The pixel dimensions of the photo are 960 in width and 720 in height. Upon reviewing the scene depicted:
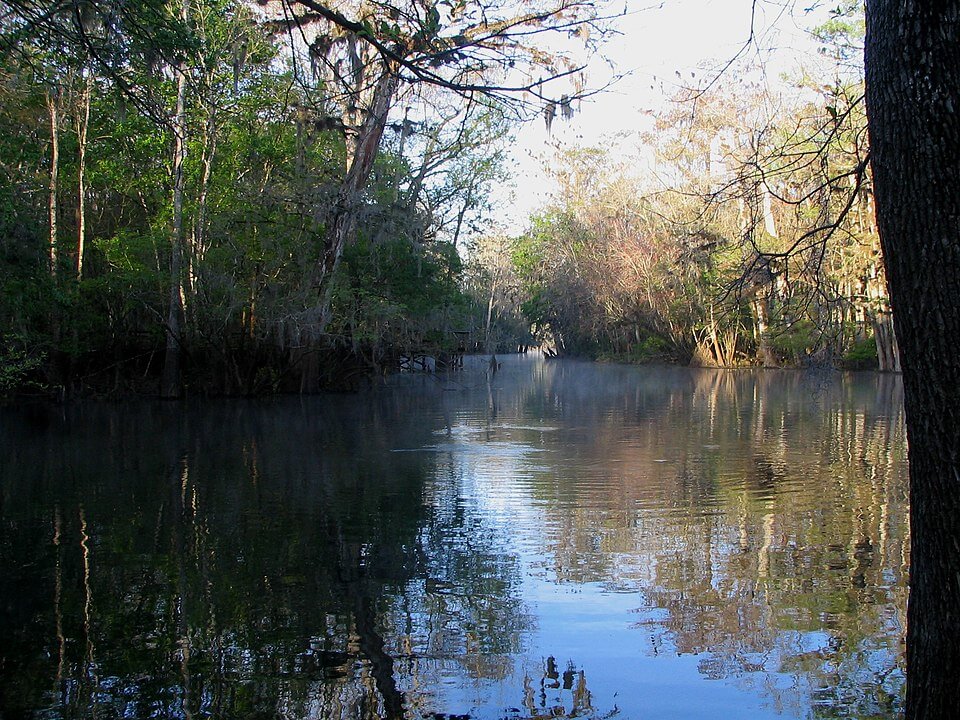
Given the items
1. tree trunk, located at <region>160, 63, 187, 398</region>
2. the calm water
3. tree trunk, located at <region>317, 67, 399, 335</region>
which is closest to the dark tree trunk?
the calm water

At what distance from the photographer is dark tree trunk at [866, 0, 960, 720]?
9.45 ft

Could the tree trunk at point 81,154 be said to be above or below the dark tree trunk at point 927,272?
above

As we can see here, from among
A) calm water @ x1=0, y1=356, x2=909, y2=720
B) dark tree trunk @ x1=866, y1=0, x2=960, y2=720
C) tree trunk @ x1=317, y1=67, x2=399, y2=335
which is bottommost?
calm water @ x1=0, y1=356, x2=909, y2=720

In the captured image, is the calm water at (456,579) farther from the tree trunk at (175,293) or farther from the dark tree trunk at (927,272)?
the tree trunk at (175,293)

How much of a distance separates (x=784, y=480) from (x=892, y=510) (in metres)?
1.99

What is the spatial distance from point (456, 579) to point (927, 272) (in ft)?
14.7

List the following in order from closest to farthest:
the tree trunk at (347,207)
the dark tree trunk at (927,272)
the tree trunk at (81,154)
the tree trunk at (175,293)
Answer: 1. the dark tree trunk at (927,272)
2. the tree trunk at (81,154)
3. the tree trunk at (175,293)
4. the tree trunk at (347,207)

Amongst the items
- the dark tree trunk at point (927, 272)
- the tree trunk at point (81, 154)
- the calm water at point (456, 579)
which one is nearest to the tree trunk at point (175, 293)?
the tree trunk at point (81, 154)

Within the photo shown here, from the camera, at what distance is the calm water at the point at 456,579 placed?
4.69 m

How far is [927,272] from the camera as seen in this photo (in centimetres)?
292

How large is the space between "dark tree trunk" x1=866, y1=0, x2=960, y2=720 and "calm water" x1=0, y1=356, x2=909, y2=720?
1602 mm

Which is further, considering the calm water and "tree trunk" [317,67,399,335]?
"tree trunk" [317,67,399,335]

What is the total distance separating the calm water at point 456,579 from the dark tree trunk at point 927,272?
1.60 metres

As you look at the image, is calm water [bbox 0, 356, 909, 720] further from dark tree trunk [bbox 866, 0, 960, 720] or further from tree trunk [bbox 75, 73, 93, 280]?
tree trunk [bbox 75, 73, 93, 280]
